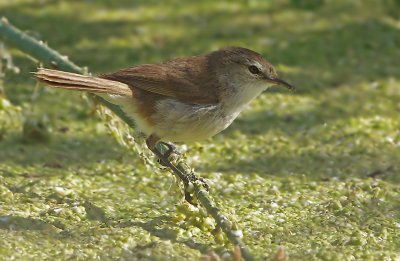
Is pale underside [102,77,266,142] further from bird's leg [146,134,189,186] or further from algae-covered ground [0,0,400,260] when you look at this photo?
algae-covered ground [0,0,400,260]

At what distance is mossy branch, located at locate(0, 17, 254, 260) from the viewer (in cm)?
454

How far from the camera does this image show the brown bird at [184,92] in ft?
16.5

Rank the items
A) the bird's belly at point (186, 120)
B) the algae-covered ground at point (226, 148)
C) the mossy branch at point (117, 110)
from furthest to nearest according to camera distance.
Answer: the bird's belly at point (186, 120)
the algae-covered ground at point (226, 148)
the mossy branch at point (117, 110)

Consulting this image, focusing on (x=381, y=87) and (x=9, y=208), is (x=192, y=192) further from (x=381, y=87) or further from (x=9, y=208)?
(x=381, y=87)

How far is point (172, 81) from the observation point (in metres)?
5.09

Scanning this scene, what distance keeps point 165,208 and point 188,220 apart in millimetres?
419

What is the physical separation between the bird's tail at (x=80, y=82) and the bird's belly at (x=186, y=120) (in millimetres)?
239

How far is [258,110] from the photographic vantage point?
719 cm

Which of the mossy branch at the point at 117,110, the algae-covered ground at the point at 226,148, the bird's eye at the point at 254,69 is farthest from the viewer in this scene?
the bird's eye at the point at 254,69

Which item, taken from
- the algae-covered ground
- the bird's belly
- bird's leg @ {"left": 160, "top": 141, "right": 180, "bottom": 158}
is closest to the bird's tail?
the bird's belly

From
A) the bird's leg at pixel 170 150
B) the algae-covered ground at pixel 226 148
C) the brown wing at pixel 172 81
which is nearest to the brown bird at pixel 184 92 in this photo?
the brown wing at pixel 172 81

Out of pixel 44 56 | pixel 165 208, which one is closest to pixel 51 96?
pixel 44 56

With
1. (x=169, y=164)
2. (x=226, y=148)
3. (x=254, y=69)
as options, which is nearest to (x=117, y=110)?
(x=169, y=164)

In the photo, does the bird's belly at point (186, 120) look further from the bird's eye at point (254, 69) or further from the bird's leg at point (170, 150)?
the bird's eye at point (254, 69)
